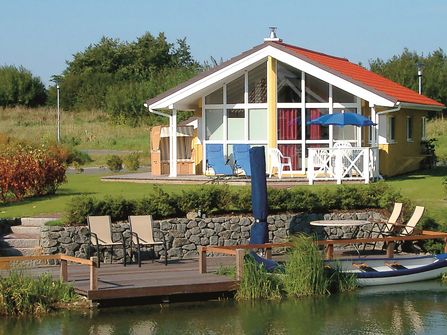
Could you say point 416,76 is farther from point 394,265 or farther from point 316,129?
point 394,265

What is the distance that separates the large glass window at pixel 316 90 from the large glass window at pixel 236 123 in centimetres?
216

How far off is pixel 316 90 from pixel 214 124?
3.40m

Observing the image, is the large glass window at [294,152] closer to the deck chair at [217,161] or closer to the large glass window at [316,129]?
the large glass window at [316,129]

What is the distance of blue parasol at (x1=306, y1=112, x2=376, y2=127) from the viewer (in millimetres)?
29250

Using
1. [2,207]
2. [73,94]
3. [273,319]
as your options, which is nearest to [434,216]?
[273,319]

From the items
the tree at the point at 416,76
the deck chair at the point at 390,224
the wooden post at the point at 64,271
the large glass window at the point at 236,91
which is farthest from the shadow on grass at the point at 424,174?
the tree at the point at 416,76

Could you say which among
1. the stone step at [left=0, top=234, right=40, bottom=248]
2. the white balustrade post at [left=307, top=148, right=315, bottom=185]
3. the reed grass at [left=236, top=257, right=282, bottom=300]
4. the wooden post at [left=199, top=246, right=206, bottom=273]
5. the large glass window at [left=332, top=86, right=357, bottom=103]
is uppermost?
the large glass window at [left=332, top=86, right=357, bottom=103]

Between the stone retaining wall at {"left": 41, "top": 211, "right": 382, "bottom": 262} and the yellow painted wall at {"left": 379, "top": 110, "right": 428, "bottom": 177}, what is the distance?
8726 millimetres

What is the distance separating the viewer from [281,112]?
31547 millimetres

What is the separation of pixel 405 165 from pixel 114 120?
36.6 meters

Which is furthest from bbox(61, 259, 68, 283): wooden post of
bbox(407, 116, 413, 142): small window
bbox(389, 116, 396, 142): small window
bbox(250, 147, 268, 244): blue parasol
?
bbox(407, 116, 413, 142): small window

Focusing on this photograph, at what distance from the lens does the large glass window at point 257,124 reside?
31.7 metres

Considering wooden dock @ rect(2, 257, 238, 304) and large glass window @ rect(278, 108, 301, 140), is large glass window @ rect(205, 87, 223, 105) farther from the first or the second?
wooden dock @ rect(2, 257, 238, 304)

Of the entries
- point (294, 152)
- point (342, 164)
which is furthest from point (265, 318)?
point (294, 152)
